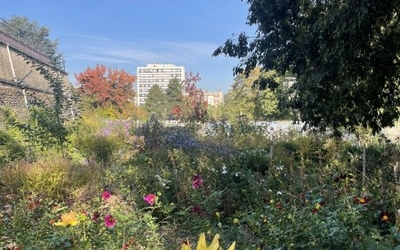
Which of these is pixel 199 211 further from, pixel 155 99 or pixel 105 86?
pixel 155 99

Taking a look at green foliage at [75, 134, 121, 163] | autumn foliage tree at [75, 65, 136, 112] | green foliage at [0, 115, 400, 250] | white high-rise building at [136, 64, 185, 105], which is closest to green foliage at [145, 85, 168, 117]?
autumn foliage tree at [75, 65, 136, 112]

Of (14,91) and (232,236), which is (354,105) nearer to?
(232,236)

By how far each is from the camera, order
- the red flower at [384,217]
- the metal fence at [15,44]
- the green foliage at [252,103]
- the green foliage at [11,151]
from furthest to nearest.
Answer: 1. the green foliage at [252,103]
2. the metal fence at [15,44]
3. the green foliage at [11,151]
4. the red flower at [384,217]

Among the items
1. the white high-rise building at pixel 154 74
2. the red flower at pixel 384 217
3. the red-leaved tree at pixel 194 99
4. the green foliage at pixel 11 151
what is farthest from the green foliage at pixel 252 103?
the white high-rise building at pixel 154 74

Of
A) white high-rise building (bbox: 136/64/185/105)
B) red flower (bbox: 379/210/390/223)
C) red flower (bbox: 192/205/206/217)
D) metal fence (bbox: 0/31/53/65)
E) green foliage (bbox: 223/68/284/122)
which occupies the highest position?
white high-rise building (bbox: 136/64/185/105)

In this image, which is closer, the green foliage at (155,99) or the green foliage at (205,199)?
the green foliage at (205,199)

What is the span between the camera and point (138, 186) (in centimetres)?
405

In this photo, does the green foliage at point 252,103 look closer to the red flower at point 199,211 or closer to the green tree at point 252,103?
the green tree at point 252,103

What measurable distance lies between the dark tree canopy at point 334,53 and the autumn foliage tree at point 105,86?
68.7ft

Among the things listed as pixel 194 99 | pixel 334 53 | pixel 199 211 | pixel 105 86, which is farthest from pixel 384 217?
pixel 105 86

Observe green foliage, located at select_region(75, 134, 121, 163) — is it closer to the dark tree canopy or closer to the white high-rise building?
the dark tree canopy

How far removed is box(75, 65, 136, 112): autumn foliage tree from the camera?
82.7 ft

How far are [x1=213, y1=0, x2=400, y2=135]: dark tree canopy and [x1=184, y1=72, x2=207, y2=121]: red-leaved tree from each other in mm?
8289

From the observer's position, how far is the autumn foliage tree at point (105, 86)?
2522cm
